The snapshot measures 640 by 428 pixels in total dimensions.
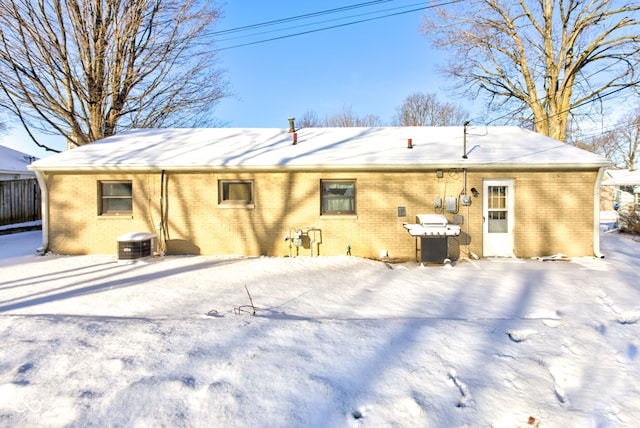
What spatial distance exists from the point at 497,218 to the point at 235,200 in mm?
7345

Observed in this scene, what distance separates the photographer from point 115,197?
877 cm

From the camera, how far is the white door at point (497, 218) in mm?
8277

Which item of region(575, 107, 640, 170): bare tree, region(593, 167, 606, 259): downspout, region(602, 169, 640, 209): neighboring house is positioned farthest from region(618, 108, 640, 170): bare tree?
region(593, 167, 606, 259): downspout

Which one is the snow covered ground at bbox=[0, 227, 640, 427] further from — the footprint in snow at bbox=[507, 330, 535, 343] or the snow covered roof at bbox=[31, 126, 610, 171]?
the snow covered roof at bbox=[31, 126, 610, 171]

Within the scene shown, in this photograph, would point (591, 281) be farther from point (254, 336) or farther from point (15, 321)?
point (15, 321)

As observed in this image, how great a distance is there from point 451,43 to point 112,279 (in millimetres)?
20683

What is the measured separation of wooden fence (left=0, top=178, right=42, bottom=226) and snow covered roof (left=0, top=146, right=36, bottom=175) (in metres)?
0.49

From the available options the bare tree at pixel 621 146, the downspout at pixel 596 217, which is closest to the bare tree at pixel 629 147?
the bare tree at pixel 621 146

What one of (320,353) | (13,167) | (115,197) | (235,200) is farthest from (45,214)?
(13,167)

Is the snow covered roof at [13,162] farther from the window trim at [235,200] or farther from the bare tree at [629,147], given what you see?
the bare tree at [629,147]

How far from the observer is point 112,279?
20.3 ft

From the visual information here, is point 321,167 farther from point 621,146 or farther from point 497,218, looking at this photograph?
point 621,146

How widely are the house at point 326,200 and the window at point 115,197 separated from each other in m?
0.03

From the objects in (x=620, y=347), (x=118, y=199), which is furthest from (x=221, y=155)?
(x=620, y=347)
